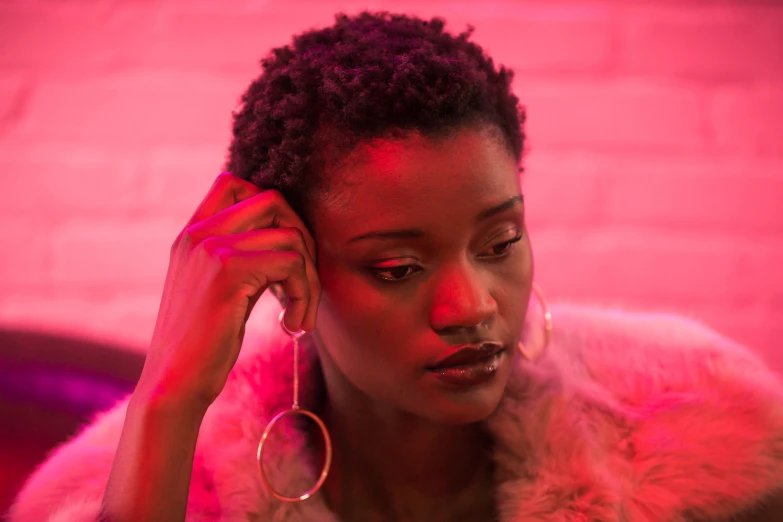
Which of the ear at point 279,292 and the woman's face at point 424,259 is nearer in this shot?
the woman's face at point 424,259

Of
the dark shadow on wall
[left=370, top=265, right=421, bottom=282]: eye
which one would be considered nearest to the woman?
[left=370, top=265, right=421, bottom=282]: eye

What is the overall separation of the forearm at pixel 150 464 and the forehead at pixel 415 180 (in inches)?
11.1

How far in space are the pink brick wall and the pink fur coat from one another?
429 millimetres

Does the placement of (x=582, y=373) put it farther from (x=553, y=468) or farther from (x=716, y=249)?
(x=716, y=249)

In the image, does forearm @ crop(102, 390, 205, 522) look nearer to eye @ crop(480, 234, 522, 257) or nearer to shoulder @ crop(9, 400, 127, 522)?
shoulder @ crop(9, 400, 127, 522)

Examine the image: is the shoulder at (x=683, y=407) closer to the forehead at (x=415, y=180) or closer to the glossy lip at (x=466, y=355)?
the glossy lip at (x=466, y=355)

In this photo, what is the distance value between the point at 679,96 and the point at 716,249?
298mm

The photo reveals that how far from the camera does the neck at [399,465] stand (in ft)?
3.29

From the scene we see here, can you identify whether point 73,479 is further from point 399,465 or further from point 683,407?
point 683,407

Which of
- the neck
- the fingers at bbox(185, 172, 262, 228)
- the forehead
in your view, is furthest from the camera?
the neck

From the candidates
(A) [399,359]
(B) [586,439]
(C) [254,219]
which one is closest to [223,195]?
(C) [254,219]

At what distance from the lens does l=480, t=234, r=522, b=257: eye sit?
2.81 feet

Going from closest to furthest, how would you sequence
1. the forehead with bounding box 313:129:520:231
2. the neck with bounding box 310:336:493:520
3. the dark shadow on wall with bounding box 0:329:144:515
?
1. the forehead with bounding box 313:129:520:231
2. the neck with bounding box 310:336:493:520
3. the dark shadow on wall with bounding box 0:329:144:515

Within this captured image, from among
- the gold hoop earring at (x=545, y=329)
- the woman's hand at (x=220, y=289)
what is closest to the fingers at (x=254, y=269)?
the woman's hand at (x=220, y=289)
